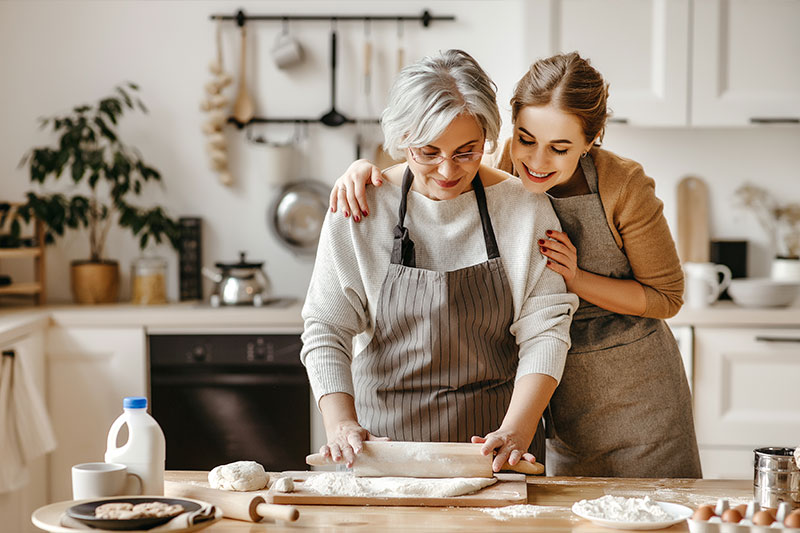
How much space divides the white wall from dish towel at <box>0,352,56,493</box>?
2.87 ft

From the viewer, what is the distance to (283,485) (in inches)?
53.1

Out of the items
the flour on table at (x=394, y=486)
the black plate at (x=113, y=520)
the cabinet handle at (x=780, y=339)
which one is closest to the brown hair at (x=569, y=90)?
the flour on table at (x=394, y=486)

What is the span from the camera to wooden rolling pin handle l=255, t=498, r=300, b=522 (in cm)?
120

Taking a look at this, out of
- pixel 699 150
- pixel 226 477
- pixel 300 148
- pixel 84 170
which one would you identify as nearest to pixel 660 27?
pixel 699 150

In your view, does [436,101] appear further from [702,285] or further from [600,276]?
[702,285]

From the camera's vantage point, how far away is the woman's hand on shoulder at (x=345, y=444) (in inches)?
54.7

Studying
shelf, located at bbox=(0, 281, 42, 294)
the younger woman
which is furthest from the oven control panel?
the younger woman

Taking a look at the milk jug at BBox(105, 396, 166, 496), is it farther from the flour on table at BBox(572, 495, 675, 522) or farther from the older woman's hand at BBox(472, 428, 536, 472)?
the flour on table at BBox(572, 495, 675, 522)

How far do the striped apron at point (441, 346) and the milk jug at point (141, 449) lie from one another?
18.7 inches

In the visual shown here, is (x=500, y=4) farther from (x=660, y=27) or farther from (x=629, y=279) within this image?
(x=629, y=279)

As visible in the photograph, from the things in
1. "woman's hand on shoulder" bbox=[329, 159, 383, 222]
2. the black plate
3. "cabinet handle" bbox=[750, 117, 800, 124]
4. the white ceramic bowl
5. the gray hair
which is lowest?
the black plate

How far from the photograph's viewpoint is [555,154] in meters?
1.57

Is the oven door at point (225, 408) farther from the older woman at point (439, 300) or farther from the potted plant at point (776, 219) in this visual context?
the potted plant at point (776, 219)

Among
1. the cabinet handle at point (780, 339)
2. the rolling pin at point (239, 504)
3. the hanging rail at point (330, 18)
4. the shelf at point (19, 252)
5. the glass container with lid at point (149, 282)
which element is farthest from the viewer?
the hanging rail at point (330, 18)
